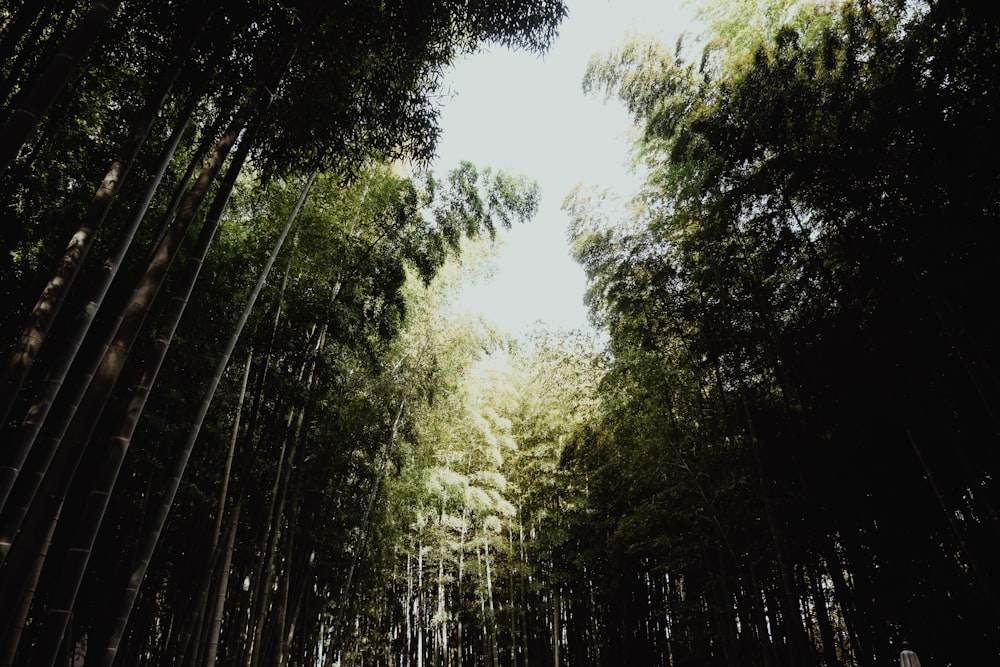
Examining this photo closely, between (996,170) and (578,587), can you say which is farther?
(578,587)

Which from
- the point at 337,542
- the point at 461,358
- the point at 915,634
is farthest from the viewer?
the point at 461,358

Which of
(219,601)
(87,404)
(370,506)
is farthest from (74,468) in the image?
(370,506)

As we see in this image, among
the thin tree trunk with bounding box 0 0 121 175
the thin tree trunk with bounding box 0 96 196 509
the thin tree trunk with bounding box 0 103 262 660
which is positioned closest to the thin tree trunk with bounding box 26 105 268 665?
the thin tree trunk with bounding box 0 103 262 660

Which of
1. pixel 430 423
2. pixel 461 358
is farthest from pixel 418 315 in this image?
pixel 430 423

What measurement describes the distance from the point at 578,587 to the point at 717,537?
3254mm

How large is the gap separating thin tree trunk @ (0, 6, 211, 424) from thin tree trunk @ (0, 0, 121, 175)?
0.9 inches

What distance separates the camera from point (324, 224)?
484cm

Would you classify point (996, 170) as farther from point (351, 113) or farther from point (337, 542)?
point (337, 542)

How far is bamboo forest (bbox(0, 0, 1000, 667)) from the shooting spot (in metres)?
2.40

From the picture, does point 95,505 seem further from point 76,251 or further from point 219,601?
point 219,601

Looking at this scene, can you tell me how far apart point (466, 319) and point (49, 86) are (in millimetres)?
6091

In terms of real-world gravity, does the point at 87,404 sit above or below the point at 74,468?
above

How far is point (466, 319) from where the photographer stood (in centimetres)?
758

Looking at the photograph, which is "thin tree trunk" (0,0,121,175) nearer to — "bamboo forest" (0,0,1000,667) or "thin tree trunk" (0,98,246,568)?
"bamboo forest" (0,0,1000,667)
